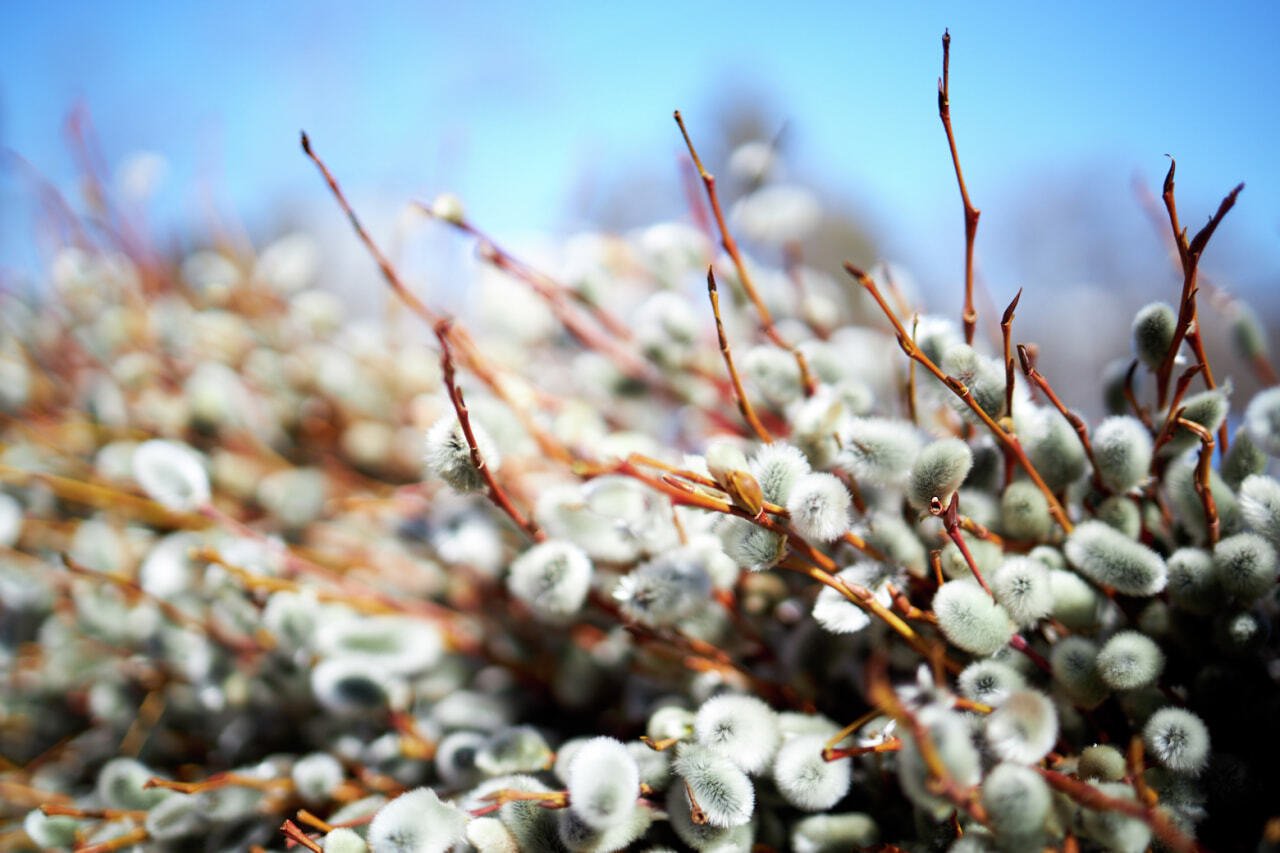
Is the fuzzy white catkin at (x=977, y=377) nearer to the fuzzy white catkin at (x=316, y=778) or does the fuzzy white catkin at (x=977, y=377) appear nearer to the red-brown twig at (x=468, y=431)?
the red-brown twig at (x=468, y=431)

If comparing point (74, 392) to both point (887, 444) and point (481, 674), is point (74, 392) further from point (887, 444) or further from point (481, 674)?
point (887, 444)

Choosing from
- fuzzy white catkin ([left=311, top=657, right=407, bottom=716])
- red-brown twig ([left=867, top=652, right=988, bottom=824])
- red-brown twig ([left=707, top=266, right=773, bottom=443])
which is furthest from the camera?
fuzzy white catkin ([left=311, top=657, right=407, bottom=716])

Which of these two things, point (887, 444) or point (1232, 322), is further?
point (1232, 322)

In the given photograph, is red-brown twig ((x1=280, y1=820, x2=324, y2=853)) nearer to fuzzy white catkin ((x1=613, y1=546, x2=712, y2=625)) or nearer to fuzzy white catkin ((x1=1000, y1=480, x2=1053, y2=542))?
fuzzy white catkin ((x1=613, y1=546, x2=712, y2=625))

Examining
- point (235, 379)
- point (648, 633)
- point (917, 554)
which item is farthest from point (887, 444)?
point (235, 379)

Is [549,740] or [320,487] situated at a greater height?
[320,487]

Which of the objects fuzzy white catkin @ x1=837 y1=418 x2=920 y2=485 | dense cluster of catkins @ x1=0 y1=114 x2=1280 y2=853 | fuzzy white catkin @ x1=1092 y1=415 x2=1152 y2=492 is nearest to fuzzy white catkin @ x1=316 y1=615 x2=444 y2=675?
dense cluster of catkins @ x1=0 y1=114 x2=1280 y2=853

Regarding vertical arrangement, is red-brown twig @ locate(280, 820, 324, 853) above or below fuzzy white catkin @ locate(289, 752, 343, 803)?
below

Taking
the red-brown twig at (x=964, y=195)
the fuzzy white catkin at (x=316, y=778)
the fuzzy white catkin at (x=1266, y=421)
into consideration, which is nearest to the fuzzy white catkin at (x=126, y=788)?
the fuzzy white catkin at (x=316, y=778)
